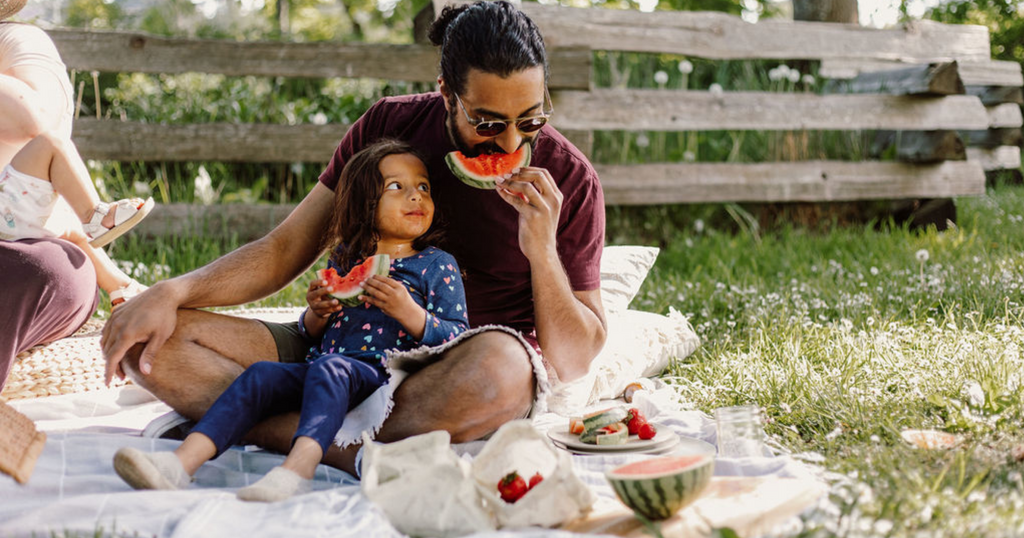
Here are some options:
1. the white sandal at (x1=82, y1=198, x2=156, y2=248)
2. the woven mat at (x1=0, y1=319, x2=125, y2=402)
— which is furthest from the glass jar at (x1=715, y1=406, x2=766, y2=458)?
the white sandal at (x1=82, y1=198, x2=156, y2=248)

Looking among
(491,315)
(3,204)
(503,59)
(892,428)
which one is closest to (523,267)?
(491,315)

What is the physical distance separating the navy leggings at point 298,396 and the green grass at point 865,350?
135 centimetres

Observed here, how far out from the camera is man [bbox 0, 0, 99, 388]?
340cm

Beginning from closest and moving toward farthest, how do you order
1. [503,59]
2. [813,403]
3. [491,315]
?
[503,59] < [813,403] < [491,315]

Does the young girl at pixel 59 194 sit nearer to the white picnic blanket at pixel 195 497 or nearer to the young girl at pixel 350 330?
the white picnic blanket at pixel 195 497

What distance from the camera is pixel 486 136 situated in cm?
314

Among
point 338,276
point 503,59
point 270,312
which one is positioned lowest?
point 270,312

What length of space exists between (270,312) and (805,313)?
2.65m

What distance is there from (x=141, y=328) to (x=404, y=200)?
95 centimetres

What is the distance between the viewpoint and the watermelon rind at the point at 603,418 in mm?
3066

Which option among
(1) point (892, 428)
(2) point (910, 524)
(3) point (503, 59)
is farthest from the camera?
(3) point (503, 59)

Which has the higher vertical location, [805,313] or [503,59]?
[503,59]

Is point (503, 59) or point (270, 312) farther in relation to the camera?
point (270, 312)

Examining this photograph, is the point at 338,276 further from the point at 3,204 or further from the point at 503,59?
the point at 3,204
